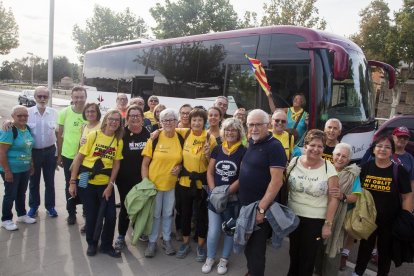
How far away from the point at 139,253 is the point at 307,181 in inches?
88.0

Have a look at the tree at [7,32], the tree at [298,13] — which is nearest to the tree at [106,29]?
the tree at [7,32]

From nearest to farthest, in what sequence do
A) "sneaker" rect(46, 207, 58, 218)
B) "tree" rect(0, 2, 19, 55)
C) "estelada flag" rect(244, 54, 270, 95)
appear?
"sneaker" rect(46, 207, 58, 218)
"estelada flag" rect(244, 54, 270, 95)
"tree" rect(0, 2, 19, 55)

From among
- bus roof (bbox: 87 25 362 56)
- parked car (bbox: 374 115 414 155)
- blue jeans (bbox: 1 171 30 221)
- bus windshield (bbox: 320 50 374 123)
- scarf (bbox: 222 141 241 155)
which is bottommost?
blue jeans (bbox: 1 171 30 221)

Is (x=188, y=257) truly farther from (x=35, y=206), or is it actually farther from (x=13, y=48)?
(x=13, y=48)

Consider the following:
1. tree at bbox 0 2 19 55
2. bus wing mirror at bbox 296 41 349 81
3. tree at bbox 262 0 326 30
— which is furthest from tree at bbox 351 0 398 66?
tree at bbox 0 2 19 55

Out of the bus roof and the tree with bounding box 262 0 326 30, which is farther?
the tree with bounding box 262 0 326 30

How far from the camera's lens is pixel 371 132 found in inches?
246

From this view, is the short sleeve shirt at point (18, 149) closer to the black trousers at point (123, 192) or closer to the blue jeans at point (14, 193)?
the blue jeans at point (14, 193)

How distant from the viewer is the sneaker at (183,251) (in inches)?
151

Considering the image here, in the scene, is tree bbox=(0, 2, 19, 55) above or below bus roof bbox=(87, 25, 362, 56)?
above

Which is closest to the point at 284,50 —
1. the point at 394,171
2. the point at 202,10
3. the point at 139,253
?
the point at 394,171

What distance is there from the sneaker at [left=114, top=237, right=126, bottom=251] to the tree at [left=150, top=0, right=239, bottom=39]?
22598 millimetres

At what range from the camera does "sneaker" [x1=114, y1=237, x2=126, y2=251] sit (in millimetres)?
3902

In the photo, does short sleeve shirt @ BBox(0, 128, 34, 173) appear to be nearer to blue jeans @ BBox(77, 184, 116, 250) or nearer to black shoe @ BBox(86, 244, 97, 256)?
blue jeans @ BBox(77, 184, 116, 250)
